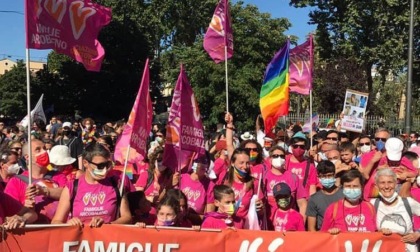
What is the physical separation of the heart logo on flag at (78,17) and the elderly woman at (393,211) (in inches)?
128

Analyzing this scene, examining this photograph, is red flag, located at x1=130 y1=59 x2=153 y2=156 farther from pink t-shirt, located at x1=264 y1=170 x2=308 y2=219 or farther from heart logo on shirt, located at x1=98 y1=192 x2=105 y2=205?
pink t-shirt, located at x1=264 y1=170 x2=308 y2=219

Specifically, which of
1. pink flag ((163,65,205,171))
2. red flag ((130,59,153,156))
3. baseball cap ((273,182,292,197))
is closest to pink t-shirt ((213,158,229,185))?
pink flag ((163,65,205,171))

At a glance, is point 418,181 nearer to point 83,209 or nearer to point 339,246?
point 339,246

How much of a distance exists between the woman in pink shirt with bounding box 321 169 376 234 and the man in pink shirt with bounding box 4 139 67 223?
2.44 m

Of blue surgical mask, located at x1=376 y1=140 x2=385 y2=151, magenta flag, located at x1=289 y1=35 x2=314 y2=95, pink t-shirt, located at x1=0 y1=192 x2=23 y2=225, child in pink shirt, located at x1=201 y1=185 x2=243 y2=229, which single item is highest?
magenta flag, located at x1=289 y1=35 x2=314 y2=95

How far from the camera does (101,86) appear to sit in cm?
3588

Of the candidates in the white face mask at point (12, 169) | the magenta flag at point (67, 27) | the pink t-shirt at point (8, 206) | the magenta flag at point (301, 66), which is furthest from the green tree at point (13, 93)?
the pink t-shirt at point (8, 206)

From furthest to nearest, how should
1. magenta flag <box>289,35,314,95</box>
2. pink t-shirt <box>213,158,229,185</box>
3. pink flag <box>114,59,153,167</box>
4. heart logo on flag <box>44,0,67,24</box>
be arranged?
magenta flag <box>289,35,314,95</box> → pink t-shirt <box>213,158,229,185</box> → pink flag <box>114,59,153,167</box> → heart logo on flag <box>44,0,67,24</box>

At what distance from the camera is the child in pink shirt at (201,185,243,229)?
5.29 meters

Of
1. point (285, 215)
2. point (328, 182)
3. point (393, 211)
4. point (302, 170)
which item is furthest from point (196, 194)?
point (393, 211)

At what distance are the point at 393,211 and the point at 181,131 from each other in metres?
2.33

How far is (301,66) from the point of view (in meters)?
10.9

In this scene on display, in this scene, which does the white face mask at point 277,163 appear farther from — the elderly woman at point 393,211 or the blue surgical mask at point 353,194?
the elderly woman at point 393,211

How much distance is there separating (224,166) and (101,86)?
29.4m
